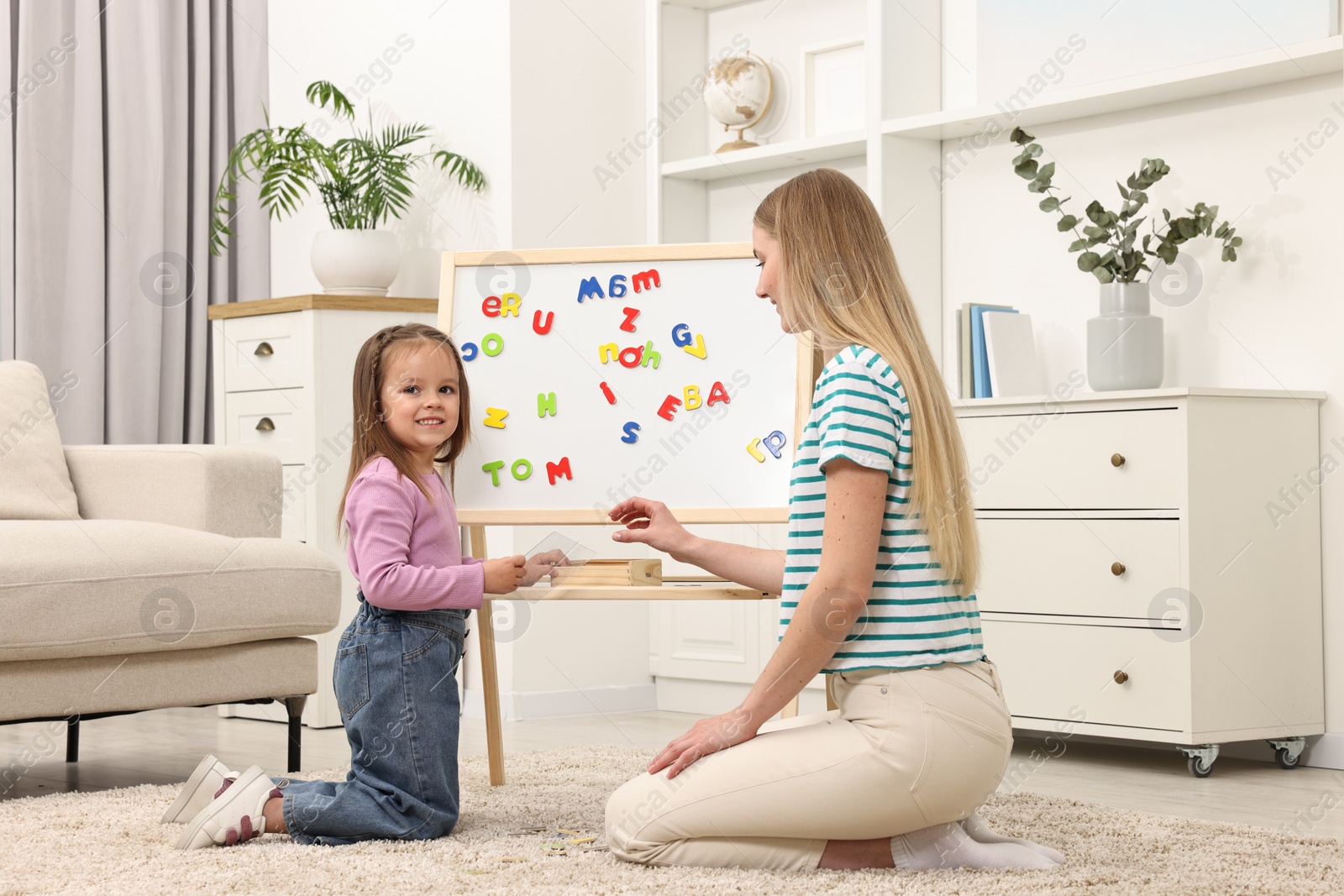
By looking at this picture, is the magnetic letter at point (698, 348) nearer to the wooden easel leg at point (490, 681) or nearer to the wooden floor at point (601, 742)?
the wooden easel leg at point (490, 681)

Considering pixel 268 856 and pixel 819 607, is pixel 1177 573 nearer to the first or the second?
pixel 819 607

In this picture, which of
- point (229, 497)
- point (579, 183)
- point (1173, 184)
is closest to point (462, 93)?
point (579, 183)

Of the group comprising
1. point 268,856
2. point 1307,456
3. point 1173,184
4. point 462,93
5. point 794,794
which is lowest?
point 268,856

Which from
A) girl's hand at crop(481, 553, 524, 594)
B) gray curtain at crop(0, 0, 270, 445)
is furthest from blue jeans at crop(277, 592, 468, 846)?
gray curtain at crop(0, 0, 270, 445)

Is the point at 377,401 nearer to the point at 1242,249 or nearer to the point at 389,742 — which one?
the point at 389,742

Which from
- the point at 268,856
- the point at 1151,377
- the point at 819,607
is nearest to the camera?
the point at 819,607

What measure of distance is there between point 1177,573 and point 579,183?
72.0 inches

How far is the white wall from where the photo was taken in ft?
9.59

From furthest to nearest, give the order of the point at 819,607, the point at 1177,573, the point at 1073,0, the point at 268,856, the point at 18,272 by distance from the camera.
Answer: the point at 18,272, the point at 1073,0, the point at 1177,573, the point at 268,856, the point at 819,607

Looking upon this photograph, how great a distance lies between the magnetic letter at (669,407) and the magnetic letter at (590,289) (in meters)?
0.22

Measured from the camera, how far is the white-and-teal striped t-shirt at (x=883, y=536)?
1696mm

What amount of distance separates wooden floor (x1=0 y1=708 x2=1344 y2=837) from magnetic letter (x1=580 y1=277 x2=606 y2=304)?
110 centimetres

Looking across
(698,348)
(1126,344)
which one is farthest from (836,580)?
(1126,344)

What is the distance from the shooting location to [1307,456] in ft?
9.60
